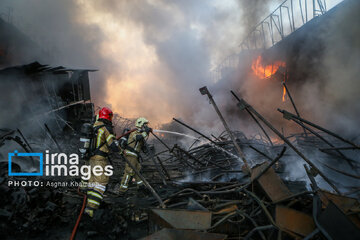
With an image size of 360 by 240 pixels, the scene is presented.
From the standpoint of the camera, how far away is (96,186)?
3.92 meters

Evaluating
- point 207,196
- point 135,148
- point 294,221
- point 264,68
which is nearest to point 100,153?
point 135,148

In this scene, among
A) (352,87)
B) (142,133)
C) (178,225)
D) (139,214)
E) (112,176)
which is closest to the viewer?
(178,225)

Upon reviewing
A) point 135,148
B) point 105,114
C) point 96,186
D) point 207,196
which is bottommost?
point 207,196

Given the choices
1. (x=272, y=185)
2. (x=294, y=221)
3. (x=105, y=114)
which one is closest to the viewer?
(x=294, y=221)

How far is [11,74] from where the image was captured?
9.42 meters

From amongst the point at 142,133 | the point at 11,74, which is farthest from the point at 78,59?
the point at 142,133

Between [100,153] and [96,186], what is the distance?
2.30 ft

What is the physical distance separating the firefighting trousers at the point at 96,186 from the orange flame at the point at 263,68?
14.2 m

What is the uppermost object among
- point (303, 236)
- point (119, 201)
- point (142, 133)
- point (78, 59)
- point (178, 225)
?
point (78, 59)

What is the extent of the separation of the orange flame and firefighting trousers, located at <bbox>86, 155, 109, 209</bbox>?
14246 mm

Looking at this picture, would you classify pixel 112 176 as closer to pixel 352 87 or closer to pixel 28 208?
pixel 28 208

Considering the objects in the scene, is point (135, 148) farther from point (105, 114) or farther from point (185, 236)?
point (185, 236)

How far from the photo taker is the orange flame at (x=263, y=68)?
15.0 metres

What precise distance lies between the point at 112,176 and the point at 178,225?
16.8 ft
